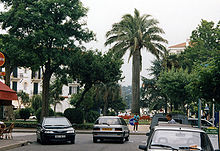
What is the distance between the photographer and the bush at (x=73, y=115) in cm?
3822

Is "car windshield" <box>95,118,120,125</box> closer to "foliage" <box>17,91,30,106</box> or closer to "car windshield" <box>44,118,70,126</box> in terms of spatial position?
"car windshield" <box>44,118,70,126</box>

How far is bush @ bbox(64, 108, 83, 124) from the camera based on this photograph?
38219 millimetres

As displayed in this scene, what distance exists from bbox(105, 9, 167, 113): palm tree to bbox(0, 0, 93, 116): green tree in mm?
10669

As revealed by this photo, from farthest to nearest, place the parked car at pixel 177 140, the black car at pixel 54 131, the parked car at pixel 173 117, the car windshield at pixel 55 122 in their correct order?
the parked car at pixel 173 117, the car windshield at pixel 55 122, the black car at pixel 54 131, the parked car at pixel 177 140

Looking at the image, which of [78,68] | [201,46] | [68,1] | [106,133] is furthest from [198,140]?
[201,46]

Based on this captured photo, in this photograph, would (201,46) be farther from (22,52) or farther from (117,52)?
(22,52)

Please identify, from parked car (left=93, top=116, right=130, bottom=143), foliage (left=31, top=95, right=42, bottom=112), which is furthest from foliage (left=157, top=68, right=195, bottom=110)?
foliage (left=31, top=95, right=42, bottom=112)

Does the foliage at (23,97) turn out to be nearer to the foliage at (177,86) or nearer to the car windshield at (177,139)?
the foliage at (177,86)

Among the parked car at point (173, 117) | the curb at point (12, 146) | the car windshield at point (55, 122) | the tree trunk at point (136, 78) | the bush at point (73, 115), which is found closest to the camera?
the curb at point (12, 146)

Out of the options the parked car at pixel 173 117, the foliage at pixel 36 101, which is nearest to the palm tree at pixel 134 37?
the parked car at pixel 173 117

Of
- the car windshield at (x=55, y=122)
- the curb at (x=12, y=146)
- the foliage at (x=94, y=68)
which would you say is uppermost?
the foliage at (x=94, y=68)

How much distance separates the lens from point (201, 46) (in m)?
54.5

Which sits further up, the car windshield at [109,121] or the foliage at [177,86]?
the foliage at [177,86]

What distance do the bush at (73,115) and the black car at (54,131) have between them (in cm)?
1622
